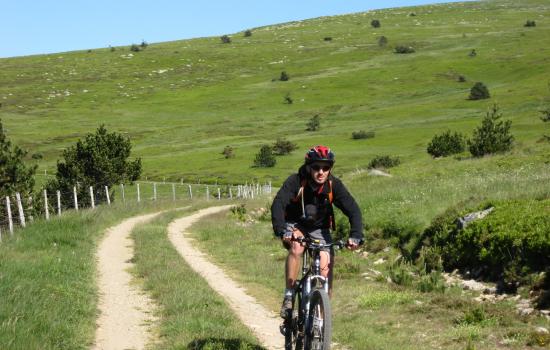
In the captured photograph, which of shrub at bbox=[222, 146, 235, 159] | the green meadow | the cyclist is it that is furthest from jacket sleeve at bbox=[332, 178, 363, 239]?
shrub at bbox=[222, 146, 235, 159]

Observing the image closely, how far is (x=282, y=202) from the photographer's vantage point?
8.06 m

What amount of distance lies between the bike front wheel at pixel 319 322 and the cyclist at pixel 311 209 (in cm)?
50

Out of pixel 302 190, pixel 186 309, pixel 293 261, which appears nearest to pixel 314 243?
pixel 293 261

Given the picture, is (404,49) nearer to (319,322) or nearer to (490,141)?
(490,141)

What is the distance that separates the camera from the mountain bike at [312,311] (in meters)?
7.35

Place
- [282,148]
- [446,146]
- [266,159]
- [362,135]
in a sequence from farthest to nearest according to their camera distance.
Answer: [362,135], [282,148], [266,159], [446,146]

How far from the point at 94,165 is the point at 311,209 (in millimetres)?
51675

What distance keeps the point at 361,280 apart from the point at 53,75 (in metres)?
185

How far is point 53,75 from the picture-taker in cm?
18625

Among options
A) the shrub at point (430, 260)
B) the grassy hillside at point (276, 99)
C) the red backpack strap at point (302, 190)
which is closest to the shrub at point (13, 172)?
the shrub at point (430, 260)

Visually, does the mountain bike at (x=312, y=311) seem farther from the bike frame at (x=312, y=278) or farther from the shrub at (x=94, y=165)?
the shrub at (x=94, y=165)

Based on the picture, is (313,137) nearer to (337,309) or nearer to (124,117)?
(124,117)

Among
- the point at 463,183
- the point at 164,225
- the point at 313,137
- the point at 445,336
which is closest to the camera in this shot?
the point at 445,336

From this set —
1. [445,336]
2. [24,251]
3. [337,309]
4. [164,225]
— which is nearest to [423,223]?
[337,309]
